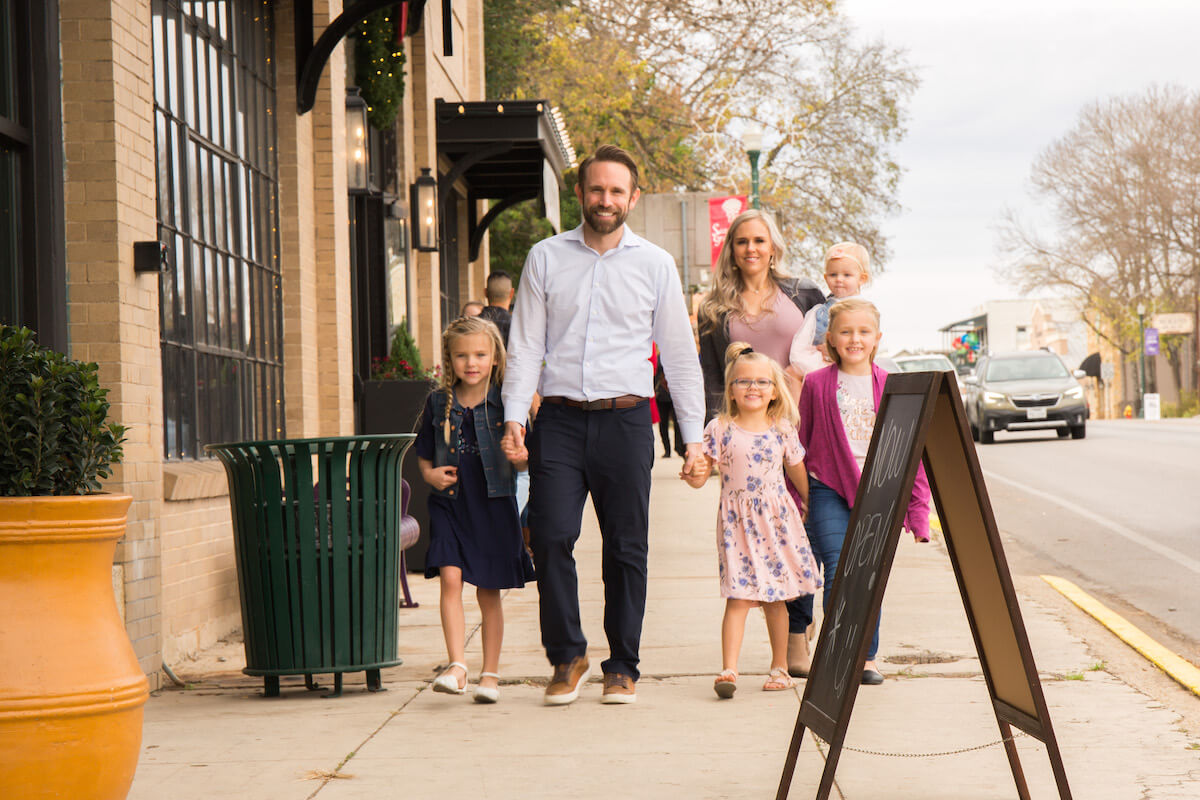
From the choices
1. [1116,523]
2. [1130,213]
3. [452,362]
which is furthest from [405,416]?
[1130,213]

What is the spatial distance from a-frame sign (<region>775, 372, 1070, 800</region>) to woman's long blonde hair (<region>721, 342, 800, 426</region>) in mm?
1698

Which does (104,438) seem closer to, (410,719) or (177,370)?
(410,719)

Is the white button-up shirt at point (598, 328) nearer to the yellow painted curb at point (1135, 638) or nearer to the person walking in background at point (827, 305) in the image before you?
the person walking in background at point (827, 305)

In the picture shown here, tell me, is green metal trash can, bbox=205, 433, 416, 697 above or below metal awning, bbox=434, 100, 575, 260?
below

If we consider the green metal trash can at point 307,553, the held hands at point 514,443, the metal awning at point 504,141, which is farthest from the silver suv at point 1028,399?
the green metal trash can at point 307,553

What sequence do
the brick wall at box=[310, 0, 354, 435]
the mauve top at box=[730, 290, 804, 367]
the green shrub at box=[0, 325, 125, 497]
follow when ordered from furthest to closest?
the brick wall at box=[310, 0, 354, 435]
the mauve top at box=[730, 290, 804, 367]
the green shrub at box=[0, 325, 125, 497]

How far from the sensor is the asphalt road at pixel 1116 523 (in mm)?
8914

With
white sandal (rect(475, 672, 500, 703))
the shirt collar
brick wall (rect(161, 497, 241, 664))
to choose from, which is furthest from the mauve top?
brick wall (rect(161, 497, 241, 664))

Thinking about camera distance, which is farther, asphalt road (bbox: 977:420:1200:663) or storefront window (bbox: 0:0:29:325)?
asphalt road (bbox: 977:420:1200:663)

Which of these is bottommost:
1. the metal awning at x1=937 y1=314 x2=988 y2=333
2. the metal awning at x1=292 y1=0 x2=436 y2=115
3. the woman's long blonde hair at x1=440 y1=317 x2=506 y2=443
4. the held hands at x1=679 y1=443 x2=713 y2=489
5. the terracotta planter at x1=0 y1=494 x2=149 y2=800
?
the terracotta planter at x1=0 y1=494 x2=149 y2=800

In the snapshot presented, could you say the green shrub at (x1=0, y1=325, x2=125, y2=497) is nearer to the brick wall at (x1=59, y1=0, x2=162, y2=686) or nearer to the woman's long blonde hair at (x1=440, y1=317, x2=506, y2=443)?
the brick wall at (x1=59, y1=0, x2=162, y2=686)

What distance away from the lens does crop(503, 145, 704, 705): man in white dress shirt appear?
5719 millimetres

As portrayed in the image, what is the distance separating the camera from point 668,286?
19.3 ft

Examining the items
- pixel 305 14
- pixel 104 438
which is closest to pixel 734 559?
pixel 104 438
